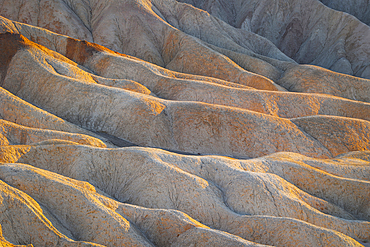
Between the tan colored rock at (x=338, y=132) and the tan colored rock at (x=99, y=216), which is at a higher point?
the tan colored rock at (x=99, y=216)

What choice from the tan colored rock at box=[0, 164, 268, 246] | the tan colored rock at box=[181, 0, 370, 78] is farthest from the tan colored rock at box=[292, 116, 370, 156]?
the tan colored rock at box=[181, 0, 370, 78]

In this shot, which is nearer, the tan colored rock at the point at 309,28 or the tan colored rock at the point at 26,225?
the tan colored rock at the point at 26,225

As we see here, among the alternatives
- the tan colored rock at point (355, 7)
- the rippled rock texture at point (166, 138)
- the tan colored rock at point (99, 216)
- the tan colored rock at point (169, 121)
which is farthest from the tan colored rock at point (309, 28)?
the tan colored rock at point (99, 216)

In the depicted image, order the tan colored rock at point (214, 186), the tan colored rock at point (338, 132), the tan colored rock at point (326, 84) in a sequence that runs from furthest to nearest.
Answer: the tan colored rock at point (326, 84) < the tan colored rock at point (338, 132) < the tan colored rock at point (214, 186)

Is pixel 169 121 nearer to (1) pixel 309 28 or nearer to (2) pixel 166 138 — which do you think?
(2) pixel 166 138

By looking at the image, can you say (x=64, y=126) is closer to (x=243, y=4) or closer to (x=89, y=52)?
(x=89, y=52)

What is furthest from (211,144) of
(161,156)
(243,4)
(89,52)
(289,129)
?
(243,4)

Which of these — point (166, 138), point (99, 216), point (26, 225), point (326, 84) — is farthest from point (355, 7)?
point (26, 225)

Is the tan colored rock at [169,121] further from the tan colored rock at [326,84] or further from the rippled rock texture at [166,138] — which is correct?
the tan colored rock at [326,84]
